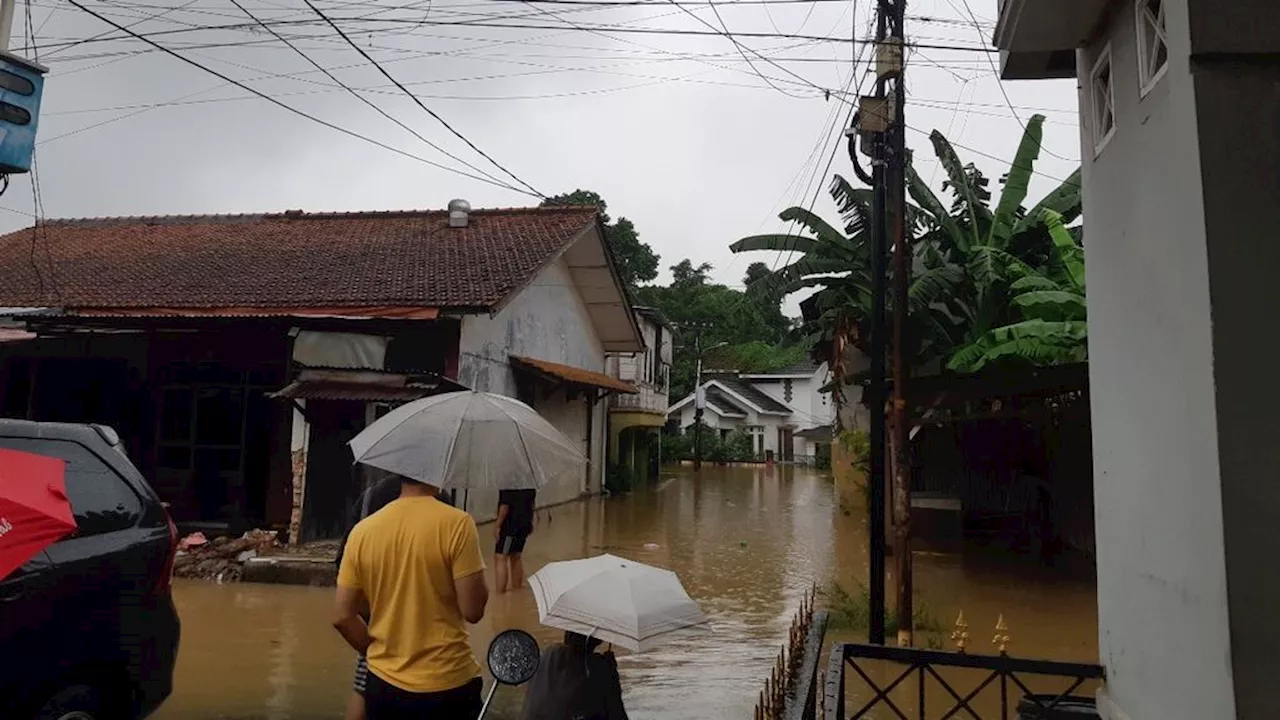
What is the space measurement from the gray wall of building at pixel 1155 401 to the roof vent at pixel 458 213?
1550cm

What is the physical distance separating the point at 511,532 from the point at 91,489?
5.30 meters

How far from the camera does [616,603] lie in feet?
11.4

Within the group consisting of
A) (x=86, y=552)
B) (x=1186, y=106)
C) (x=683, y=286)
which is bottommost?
(x=86, y=552)

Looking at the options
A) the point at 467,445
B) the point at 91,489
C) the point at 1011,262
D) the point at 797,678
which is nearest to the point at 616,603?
the point at 467,445

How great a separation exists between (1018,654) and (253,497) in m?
10.7

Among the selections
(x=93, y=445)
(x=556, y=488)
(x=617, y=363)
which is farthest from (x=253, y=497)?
(x=617, y=363)

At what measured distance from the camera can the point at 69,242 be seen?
19.7 metres

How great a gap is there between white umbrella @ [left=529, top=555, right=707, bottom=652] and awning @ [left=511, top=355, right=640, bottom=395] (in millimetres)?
12386

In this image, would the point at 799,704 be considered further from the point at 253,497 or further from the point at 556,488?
the point at 556,488

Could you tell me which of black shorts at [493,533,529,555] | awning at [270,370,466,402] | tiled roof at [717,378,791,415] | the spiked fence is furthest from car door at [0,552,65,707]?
tiled roof at [717,378,791,415]

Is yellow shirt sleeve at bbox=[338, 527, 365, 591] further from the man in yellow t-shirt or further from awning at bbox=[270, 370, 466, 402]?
awning at bbox=[270, 370, 466, 402]

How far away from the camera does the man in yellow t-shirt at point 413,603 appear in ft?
10.8

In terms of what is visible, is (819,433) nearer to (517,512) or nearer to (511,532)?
(511,532)

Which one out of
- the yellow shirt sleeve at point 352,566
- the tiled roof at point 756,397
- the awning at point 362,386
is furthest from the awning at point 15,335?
the tiled roof at point 756,397
